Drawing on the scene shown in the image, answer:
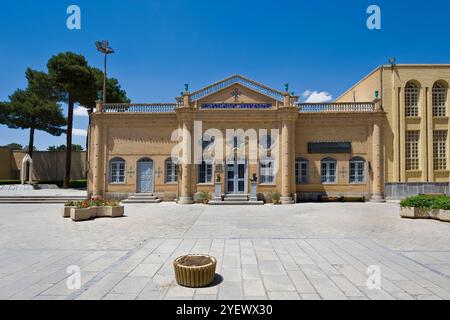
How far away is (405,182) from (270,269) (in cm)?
1809

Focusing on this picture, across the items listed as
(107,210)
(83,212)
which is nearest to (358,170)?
(107,210)

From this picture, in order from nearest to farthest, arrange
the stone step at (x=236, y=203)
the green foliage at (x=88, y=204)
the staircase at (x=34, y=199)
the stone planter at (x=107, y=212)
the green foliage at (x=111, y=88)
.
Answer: the green foliage at (x=88, y=204) < the stone planter at (x=107, y=212) < the stone step at (x=236, y=203) < the staircase at (x=34, y=199) < the green foliage at (x=111, y=88)

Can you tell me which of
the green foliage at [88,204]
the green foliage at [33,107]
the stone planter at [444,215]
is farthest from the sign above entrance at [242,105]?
the green foliage at [33,107]

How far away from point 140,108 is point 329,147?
49.0 ft

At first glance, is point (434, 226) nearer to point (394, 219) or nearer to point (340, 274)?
point (394, 219)

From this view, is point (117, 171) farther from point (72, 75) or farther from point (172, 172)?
point (72, 75)

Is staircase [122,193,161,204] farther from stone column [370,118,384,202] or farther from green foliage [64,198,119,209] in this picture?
stone column [370,118,384,202]

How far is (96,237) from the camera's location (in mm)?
8102

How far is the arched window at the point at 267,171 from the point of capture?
1830 cm

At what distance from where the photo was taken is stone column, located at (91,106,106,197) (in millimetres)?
18891

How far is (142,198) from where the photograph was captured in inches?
723

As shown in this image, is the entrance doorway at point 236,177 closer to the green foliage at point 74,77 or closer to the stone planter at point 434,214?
the stone planter at point 434,214

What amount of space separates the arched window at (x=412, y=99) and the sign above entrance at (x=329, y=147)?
580 cm

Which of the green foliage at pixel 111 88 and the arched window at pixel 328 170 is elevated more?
the green foliage at pixel 111 88
